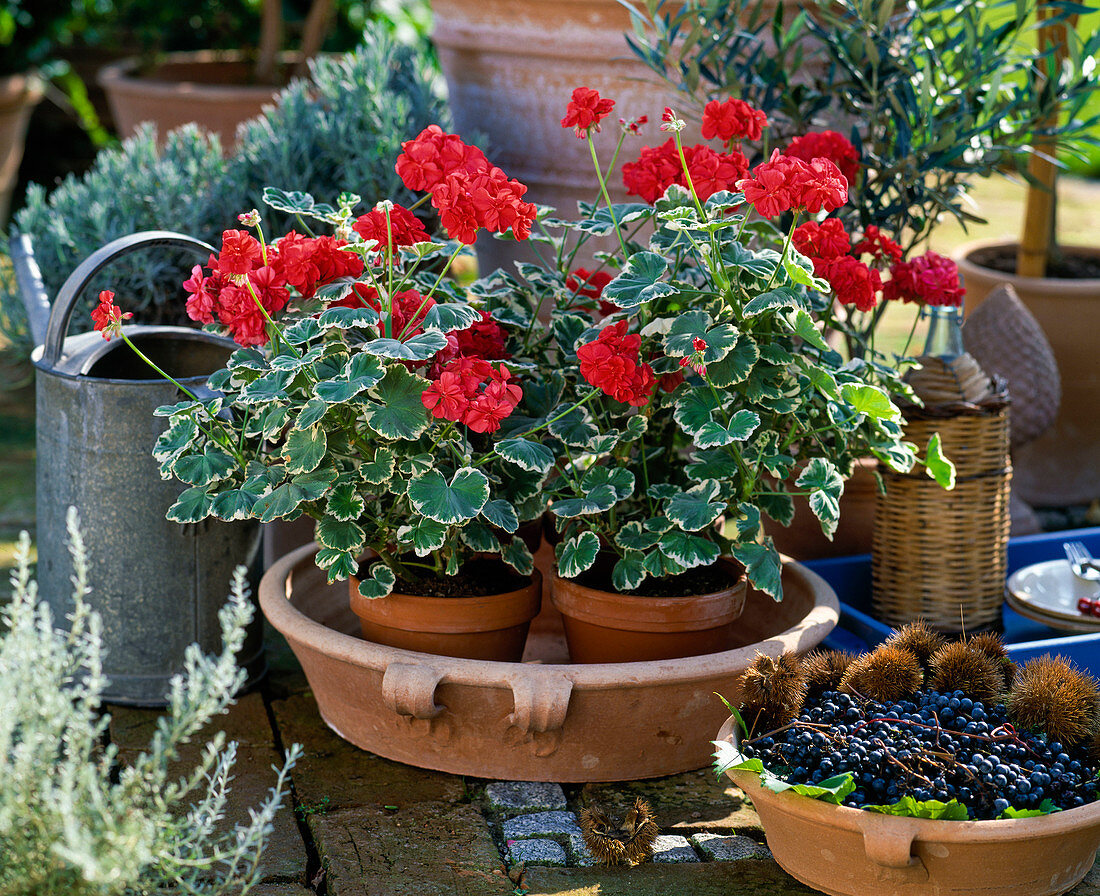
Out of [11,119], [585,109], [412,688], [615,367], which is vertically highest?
[585,109]

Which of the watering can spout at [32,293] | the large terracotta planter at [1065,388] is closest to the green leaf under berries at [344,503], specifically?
the watering can spout at [32,293]

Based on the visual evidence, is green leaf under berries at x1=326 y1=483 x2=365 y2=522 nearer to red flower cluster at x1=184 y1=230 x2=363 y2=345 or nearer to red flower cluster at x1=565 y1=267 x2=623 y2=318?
red flower cluster at x1=184 y1=230 x2=363 y2=345

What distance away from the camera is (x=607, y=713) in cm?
180

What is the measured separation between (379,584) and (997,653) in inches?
34.5

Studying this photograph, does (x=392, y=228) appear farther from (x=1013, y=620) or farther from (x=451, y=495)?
(x=1013, y=620)

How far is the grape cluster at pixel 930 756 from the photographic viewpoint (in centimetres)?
147

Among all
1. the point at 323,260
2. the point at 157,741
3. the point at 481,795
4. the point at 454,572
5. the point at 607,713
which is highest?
the point at 323,260

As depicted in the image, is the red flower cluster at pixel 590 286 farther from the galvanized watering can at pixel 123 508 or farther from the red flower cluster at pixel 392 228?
the galvanized watering can at pixel 123 508

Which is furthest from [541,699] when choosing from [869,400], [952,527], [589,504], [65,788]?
[952,527]

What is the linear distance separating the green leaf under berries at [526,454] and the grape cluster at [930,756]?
47 cm

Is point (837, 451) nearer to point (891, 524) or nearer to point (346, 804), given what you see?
point (891, 524)

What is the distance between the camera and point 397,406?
1.73 meters

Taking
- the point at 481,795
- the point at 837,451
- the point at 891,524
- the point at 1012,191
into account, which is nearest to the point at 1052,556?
the point at 891,524

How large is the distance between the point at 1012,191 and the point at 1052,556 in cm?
438
